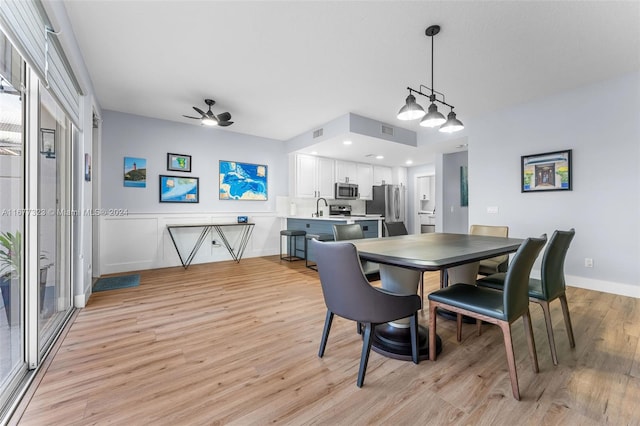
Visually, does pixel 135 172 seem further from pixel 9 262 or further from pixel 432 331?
pixel 432 331

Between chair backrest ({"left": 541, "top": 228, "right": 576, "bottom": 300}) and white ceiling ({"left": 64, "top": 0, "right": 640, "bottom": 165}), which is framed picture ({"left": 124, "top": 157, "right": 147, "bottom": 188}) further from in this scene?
chair backrest ({"left": 541, "top": 228, "right": 576, "bottom": 300})

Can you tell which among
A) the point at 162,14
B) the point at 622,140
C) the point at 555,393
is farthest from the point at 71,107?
the point at 622,140

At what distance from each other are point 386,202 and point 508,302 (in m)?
5.79

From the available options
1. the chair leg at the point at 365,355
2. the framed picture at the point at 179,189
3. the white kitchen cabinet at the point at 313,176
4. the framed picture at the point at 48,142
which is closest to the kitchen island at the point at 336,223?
the white kitchen cabinet at the point at 313,176

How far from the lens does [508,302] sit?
1478 millimetres

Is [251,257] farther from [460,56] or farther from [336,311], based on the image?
[460,56]

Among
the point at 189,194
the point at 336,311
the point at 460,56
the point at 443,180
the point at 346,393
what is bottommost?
the point at 346,393

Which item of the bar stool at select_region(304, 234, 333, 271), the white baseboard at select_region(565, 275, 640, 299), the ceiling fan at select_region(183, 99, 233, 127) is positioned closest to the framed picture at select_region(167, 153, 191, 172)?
the ceiling fan at select_region(183, 99, 233, 127)

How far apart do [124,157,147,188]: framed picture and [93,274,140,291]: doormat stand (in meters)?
1.46

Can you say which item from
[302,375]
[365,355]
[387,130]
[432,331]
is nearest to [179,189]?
[387,130]

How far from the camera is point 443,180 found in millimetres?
5934

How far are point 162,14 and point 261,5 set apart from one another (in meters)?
0.80

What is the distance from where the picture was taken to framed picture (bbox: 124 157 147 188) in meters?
4.42

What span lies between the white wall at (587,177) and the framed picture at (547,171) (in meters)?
0.07
